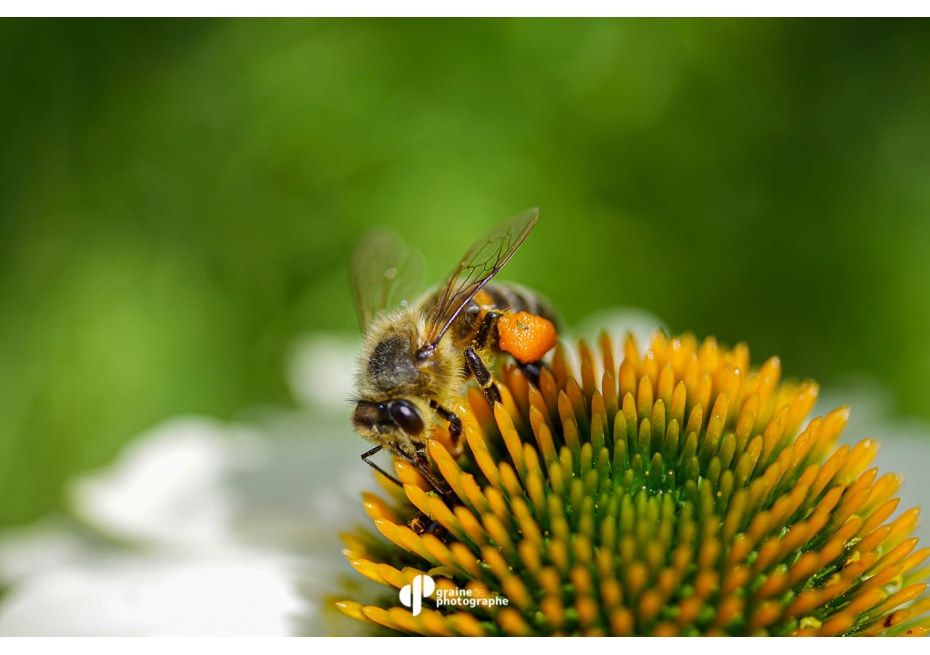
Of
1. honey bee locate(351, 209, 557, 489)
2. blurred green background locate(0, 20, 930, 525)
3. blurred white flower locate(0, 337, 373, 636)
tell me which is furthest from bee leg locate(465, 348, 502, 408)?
blurred green background locate(0, 20, 930, 525)

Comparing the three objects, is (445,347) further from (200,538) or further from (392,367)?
(200,538)

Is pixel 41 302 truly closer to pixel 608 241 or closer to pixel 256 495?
pixel 256 495

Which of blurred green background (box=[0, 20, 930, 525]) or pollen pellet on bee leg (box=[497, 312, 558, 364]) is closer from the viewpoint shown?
pollen pellet on bee leg (box=[497, 312, 558, 364])

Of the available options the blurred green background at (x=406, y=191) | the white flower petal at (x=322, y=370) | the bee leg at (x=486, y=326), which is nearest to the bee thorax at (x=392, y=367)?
the bee leg at (x=486, y=326)

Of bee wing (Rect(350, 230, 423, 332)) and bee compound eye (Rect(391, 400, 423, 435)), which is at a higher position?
A: bee wing (Rect(350, 230, 423, 332))

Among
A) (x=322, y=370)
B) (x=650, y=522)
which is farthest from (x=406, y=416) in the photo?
(x=322, y=370)

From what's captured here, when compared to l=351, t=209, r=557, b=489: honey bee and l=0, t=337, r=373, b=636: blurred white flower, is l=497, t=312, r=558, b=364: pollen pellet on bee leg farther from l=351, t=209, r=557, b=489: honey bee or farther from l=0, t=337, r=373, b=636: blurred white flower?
l=0, t=337, r=373, b=636: blurred white flower

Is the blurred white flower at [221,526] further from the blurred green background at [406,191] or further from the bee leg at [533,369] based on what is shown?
the bee leg at [533,369]

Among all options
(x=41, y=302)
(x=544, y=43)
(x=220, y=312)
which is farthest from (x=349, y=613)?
(x=544, y=43)
